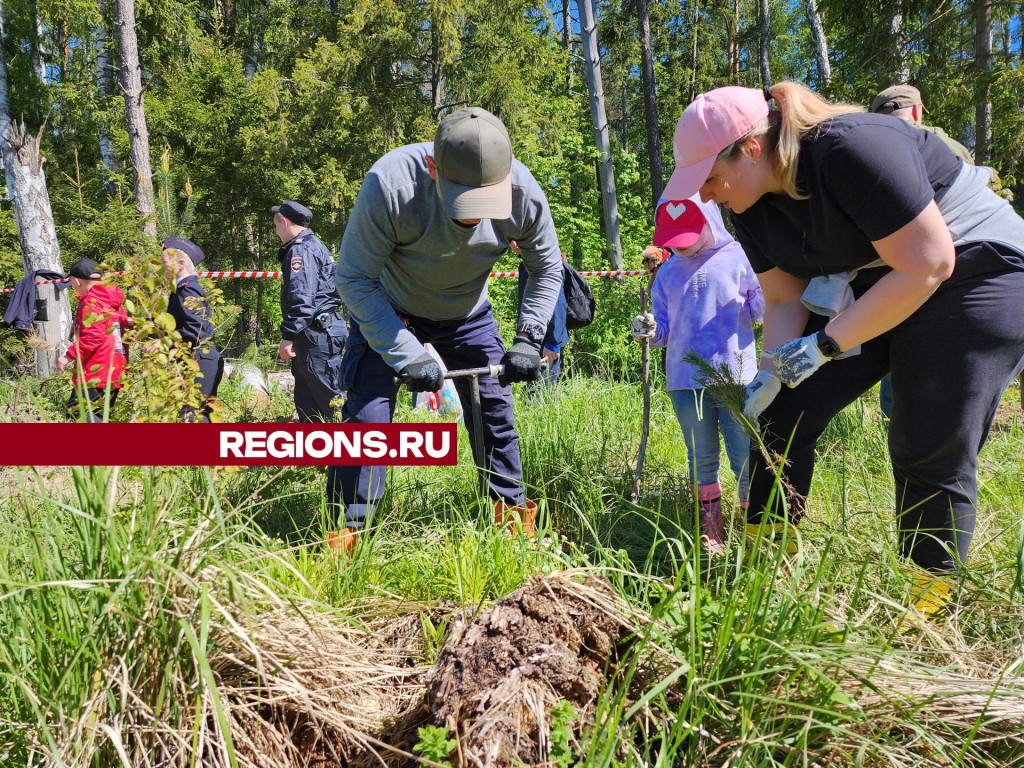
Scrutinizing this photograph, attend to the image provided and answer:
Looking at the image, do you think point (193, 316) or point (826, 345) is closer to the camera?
point (826, 345)

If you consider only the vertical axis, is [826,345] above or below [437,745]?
above

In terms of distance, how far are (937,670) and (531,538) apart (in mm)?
1275

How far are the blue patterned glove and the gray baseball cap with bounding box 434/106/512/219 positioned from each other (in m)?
1.03

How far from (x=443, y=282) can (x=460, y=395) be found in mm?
542

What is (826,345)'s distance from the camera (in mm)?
1998

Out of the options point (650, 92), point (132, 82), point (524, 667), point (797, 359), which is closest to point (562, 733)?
point (524, 667)

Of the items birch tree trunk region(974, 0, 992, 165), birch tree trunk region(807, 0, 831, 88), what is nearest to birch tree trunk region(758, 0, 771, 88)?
birch tree trunk region(807, 0, 831, 88)

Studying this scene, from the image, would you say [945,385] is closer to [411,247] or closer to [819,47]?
[411,247]

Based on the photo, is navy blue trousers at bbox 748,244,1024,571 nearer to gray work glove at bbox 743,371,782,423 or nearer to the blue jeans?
gray work glove at bbox 743,371,782,423

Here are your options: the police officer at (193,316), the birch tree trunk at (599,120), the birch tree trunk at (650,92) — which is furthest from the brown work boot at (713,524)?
the birch tree trunk at (650,92)

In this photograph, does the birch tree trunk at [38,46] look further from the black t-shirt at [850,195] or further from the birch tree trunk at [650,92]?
the black t-shirt at [850,195]

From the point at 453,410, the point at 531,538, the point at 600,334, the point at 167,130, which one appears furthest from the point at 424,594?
the point at 167,130

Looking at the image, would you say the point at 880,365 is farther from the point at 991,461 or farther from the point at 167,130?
the point at 167,130

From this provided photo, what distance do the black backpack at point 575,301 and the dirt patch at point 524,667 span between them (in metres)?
2.89
